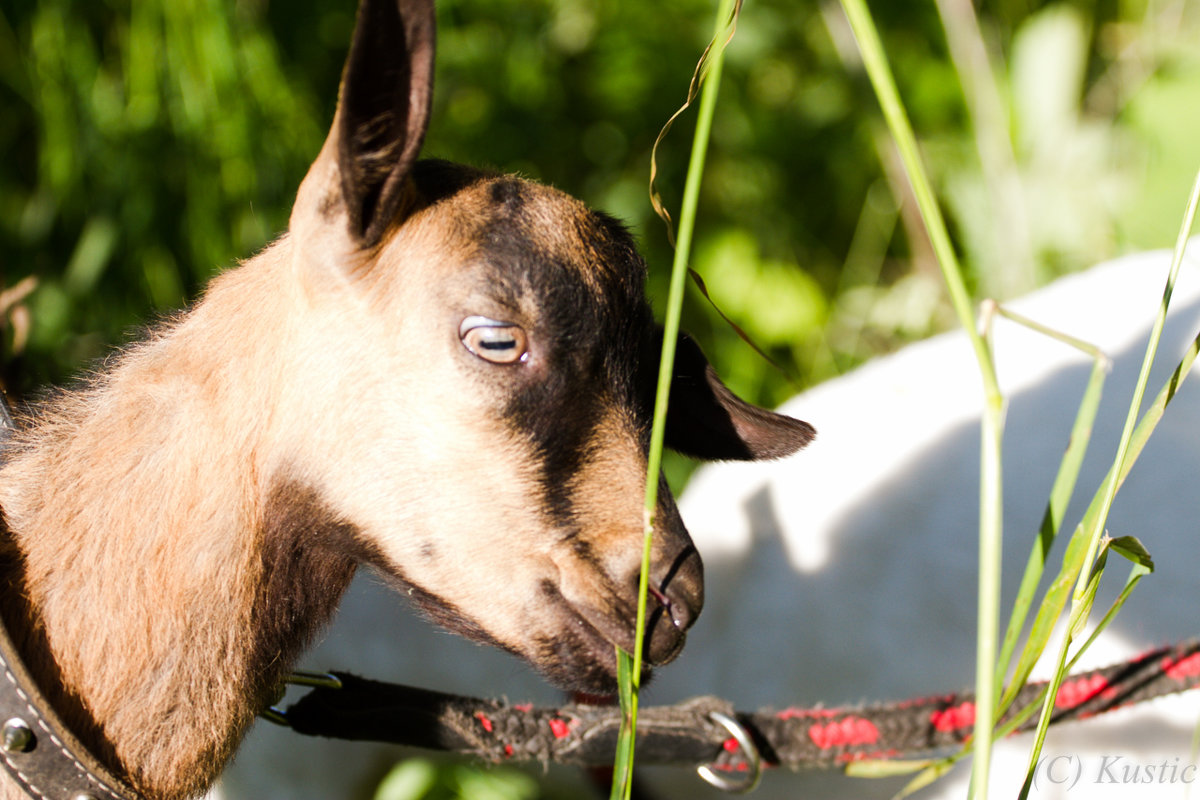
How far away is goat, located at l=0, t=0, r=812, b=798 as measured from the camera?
4.54 ft

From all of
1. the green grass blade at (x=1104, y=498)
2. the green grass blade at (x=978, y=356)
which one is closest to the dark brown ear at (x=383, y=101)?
the green grass blade at (x=978, y=356)

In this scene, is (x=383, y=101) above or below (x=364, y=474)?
above

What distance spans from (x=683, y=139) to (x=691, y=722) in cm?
289

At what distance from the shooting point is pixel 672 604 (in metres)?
1.45

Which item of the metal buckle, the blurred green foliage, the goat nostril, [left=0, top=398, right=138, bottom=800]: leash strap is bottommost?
[left=0, top=398, right=138, bottom=800]: leash strap

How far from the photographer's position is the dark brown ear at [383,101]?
48.9 inches

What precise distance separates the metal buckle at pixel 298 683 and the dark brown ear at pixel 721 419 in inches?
27.6

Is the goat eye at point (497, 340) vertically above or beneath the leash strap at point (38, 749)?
above

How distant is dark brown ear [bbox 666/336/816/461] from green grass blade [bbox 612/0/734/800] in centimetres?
31

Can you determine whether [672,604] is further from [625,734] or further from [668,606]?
[625,734]

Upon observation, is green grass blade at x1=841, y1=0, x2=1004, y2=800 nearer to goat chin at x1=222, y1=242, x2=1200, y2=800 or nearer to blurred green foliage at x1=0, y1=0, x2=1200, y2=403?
goat chin at x1=222, y1=242, x2=1200, y2=800

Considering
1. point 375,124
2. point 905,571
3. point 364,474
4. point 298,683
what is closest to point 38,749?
point 298,683

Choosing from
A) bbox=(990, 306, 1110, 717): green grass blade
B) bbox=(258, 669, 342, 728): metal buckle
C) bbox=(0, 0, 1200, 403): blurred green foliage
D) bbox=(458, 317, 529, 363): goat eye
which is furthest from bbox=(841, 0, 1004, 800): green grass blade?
bbox=(0, 0, 1200, 403): blurred green foliage

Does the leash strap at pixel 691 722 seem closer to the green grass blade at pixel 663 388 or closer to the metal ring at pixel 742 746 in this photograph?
the metal ring at pixel 742 746
